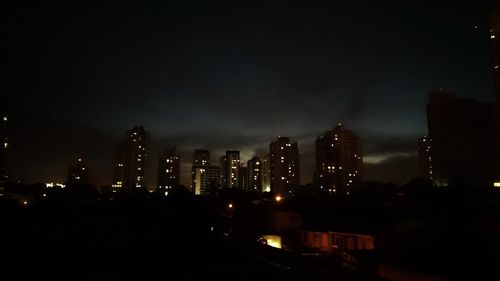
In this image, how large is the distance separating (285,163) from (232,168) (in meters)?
24.2

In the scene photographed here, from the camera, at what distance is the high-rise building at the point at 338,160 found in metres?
95.1

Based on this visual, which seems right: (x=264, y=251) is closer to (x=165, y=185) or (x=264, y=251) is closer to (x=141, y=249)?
(x=141, y=249)

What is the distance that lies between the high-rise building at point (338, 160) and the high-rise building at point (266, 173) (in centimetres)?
1469

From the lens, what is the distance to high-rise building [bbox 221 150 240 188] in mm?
119194

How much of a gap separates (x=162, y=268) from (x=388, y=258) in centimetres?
1177

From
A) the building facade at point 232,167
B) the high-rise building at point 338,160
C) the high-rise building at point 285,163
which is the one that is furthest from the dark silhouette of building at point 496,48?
the building facade at point 232,167

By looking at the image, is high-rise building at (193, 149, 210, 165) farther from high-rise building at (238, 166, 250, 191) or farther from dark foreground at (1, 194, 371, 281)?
dark foreground at (1, 194, 371, 281)

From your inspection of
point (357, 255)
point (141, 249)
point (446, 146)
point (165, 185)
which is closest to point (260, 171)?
point (165, 185)

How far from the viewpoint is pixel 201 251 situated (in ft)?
21.4

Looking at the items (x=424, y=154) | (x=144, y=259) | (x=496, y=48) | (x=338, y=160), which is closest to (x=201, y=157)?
(x=338, y=160)

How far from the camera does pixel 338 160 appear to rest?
9794cm

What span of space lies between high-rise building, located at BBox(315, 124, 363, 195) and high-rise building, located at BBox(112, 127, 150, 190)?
54.4m

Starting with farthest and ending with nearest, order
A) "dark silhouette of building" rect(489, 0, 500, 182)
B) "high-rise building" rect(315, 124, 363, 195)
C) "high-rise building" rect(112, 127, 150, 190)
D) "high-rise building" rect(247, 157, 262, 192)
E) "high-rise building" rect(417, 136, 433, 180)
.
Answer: "high-rise building" rect(247, 157, 262, 192)
"high-rise building" rect(112, 127, 150, 190)
"high-rise building" rect(417, 136, 433, 180)
"high-rise building" rect(315, 124, 363, 195)
"dark silhouette of building" rect(489, 0, 500, 182)

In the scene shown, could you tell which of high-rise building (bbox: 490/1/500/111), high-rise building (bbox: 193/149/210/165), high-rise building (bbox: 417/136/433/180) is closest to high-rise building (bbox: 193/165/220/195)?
high-rise building (bbox: 193/149/210/165)
